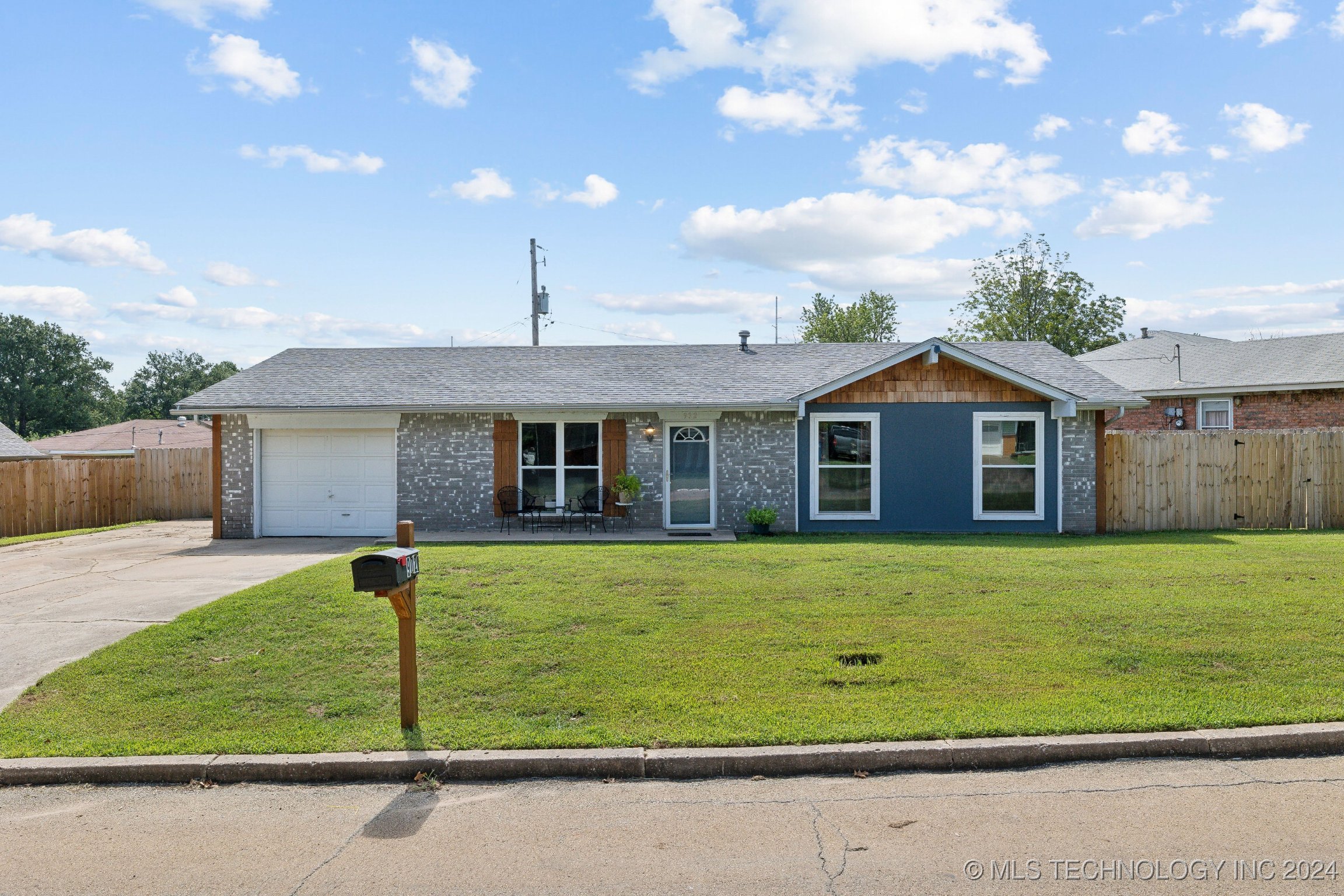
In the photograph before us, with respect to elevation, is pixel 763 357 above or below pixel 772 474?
above

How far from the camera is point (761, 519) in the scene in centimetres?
1559

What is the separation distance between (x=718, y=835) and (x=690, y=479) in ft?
38.8

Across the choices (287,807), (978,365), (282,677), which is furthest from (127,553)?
(978,365)

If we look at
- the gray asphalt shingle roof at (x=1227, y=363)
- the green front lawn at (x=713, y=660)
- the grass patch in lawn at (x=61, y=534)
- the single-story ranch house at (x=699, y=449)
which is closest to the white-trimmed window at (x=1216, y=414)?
the gray asphalt shingle roof at (x=1227, y=363)

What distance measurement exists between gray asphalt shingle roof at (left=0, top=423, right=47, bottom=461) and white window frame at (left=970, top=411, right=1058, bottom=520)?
2631 cm

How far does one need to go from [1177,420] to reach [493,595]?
22.2m

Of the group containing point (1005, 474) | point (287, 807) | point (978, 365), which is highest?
point (978, 365)

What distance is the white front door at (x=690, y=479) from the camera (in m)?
16.2

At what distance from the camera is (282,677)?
22.7ft

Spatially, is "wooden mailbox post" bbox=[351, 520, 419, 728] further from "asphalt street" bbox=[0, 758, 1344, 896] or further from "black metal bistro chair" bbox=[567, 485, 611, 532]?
"black metal bistro chair" bbox=[567, 485, 611, 532]

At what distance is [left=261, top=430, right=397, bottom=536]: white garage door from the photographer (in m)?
16.4

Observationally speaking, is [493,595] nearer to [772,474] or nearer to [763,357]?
[772,474]

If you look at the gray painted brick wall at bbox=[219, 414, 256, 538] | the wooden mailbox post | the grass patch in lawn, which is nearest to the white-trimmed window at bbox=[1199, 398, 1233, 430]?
the gray painted brick wall at bbox=[219, 414, 256, 538]

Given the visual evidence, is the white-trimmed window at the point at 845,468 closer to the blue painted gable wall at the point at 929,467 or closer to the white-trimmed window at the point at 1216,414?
the blue painted gable wall at the point at 929,467
